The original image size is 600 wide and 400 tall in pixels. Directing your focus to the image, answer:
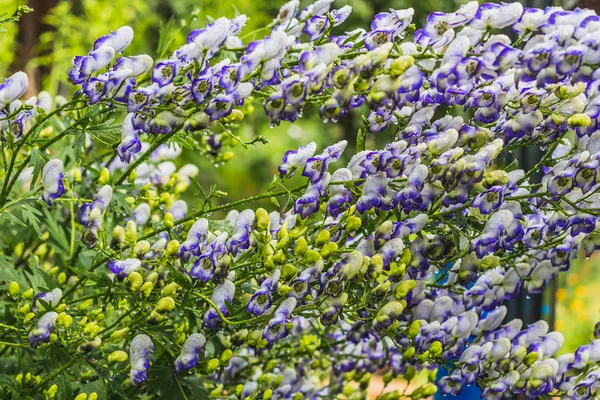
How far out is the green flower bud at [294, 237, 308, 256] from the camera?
1.13 metres

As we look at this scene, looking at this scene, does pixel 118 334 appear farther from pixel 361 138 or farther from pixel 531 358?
pixel 531 358

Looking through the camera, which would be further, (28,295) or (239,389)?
(239,389)

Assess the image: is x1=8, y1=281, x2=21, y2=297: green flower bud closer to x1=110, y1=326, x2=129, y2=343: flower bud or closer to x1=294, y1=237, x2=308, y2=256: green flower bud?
x1=110, y1=326, x2=129, y2=343: flower bud

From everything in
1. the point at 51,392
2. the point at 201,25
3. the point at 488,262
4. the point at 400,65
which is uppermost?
the point at 400,65

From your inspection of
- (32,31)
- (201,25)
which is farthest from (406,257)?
(32,31)

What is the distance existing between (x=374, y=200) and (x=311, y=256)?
115 mm

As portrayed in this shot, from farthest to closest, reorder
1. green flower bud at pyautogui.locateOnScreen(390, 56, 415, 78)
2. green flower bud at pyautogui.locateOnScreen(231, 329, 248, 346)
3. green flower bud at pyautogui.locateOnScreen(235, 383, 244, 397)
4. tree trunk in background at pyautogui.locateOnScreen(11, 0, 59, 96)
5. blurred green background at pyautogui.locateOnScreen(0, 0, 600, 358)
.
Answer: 1. tree trunk in background at pyautogui.locateOnScreen(11, 0, 59, 96)
2. blurred green background at pyautogui.locateOnScreen(0, 0, 600, 358)
3. green flower bud at pyautogui.locateOnScreen(235, 383, 244, 397)
4. green flower bud at pyautogui.locateOnScreen(231, 329, 248, 346)
5. green flower bud at pyautogui.locateOnScreen(390, 56, 415, 78)

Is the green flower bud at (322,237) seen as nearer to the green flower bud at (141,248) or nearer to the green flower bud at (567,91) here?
the green flower bud at (141,248)

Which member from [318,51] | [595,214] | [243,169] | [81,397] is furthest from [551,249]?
[243,169]

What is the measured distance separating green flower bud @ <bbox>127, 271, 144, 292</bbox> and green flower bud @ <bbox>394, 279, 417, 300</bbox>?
0.36 metres

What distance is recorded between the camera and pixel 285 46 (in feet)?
3.67

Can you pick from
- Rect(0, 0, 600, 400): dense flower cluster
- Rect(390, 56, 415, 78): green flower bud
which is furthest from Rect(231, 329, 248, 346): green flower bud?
Rect(390, 56, 415, 78): green flower bud

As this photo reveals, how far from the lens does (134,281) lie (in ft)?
3.79

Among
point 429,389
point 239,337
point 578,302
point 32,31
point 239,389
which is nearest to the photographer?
point 239,337
